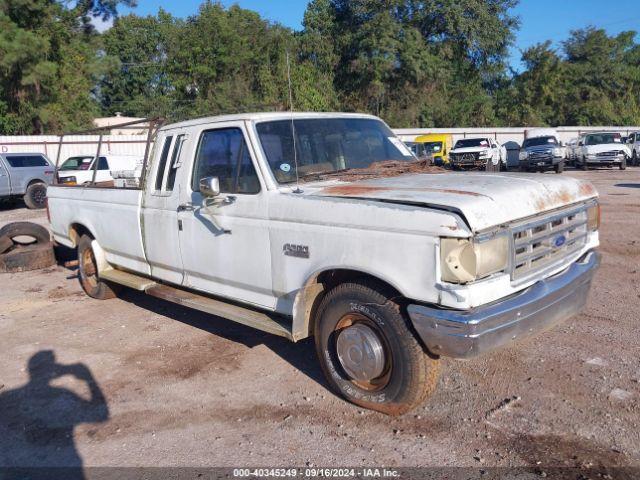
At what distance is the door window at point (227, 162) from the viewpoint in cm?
463

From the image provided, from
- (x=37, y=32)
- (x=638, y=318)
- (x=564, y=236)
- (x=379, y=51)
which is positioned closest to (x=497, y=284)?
(x=564, y=236)

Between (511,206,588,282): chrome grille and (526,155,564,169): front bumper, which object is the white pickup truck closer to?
(511,206,588,282): chrome grille

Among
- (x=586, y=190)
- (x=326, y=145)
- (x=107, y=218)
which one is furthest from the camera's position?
(x=107, y=218)

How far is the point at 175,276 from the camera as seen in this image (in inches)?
215

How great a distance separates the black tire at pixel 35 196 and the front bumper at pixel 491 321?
18.4 metres

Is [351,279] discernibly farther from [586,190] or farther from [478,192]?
[586,190]

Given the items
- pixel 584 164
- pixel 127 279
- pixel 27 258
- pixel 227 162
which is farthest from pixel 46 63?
pixel 227 162

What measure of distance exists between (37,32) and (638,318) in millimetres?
33395

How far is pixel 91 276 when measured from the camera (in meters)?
7.28

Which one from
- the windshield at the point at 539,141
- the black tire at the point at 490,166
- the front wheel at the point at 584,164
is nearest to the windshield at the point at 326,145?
the black tire at the point at 490,166

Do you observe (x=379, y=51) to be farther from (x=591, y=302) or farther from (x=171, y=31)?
(x=591, y=302)

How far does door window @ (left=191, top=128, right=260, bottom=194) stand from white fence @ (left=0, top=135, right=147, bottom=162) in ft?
71.1

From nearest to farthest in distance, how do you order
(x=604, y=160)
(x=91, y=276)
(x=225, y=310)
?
(x=225, y=310) < (x=91, y=276) < (x=604, y=160)

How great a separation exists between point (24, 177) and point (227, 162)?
54.7 ft
